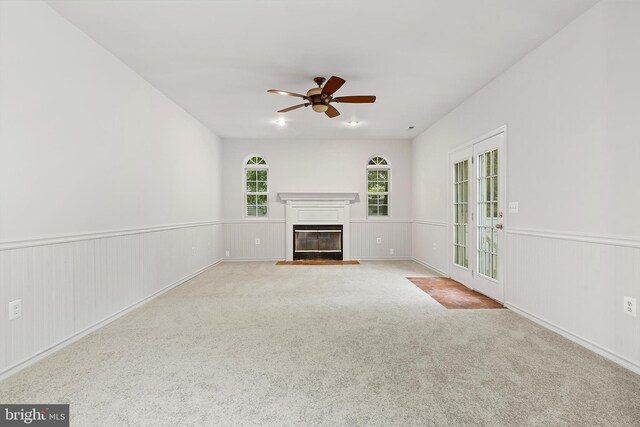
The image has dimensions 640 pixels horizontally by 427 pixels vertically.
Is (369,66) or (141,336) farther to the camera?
(369,66)

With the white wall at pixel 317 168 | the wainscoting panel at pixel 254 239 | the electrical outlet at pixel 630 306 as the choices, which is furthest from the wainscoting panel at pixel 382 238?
the electrical outlet at pixel 630 306

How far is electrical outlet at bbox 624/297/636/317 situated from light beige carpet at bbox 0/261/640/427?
0.39 meters

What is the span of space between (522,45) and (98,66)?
4065 millimetres

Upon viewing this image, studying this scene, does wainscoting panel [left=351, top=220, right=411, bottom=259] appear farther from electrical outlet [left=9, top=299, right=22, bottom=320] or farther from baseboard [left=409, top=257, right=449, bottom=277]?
electrical outlet [left=9, top=299, right=22, bottom=320]

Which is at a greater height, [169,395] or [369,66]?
[369,66]

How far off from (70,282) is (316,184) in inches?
203

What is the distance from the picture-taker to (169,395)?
1.89 metres

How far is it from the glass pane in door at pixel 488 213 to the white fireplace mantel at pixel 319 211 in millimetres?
3215

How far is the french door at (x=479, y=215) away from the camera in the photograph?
3.83 m

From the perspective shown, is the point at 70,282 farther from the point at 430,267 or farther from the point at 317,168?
the point at 430,267

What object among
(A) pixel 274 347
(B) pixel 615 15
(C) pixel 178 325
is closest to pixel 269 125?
(C) pixel 178 325

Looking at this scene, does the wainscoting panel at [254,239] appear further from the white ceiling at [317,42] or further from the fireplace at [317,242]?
the white ceiling at [317,42]

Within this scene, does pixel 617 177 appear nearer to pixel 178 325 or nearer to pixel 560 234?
pixel 560 234

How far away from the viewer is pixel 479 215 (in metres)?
4.34
